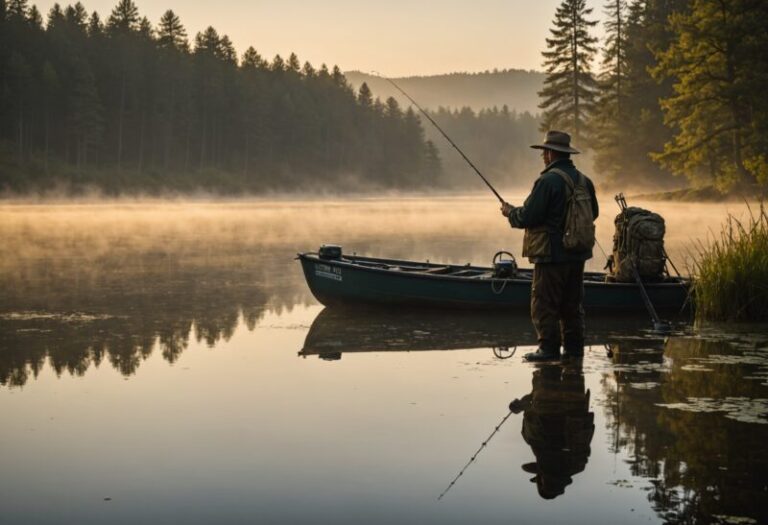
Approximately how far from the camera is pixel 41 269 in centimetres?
1872

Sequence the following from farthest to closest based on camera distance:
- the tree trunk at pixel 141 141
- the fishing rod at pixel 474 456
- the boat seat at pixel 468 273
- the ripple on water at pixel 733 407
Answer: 1. the tree trunk at pixel 141 141
2. the boat seat at pixel 468 273
3. the ripple on water at pixel 733 407
4. the fishing rod at pixel 474 456

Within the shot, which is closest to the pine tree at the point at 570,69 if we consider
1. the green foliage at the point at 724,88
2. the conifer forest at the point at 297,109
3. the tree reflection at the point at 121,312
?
the conifer forest at the point at 297,109

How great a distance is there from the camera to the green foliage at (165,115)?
8081 centimetres

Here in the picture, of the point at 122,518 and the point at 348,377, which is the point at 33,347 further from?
the point at 122,518

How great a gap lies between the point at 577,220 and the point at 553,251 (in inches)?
14.2

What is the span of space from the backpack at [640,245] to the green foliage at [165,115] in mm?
65167

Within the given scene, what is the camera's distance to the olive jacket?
888 cm

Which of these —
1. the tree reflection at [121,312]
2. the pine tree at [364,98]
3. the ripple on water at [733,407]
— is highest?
the pine tree at [364,98]

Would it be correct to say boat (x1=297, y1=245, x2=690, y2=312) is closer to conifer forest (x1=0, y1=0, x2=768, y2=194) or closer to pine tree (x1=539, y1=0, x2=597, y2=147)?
conifer forest (x1=0, y1=0, x2=768, y2=194)

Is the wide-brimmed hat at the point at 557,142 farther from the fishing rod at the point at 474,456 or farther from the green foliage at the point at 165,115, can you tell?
the green foliage at the point at 165,115

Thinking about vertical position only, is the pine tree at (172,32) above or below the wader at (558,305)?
above

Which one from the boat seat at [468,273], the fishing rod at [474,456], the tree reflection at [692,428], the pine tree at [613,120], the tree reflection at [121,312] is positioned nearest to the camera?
the tree reflection at [692,428]

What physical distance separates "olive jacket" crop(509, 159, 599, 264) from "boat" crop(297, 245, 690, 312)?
3375 mm

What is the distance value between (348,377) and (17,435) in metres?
2.94
